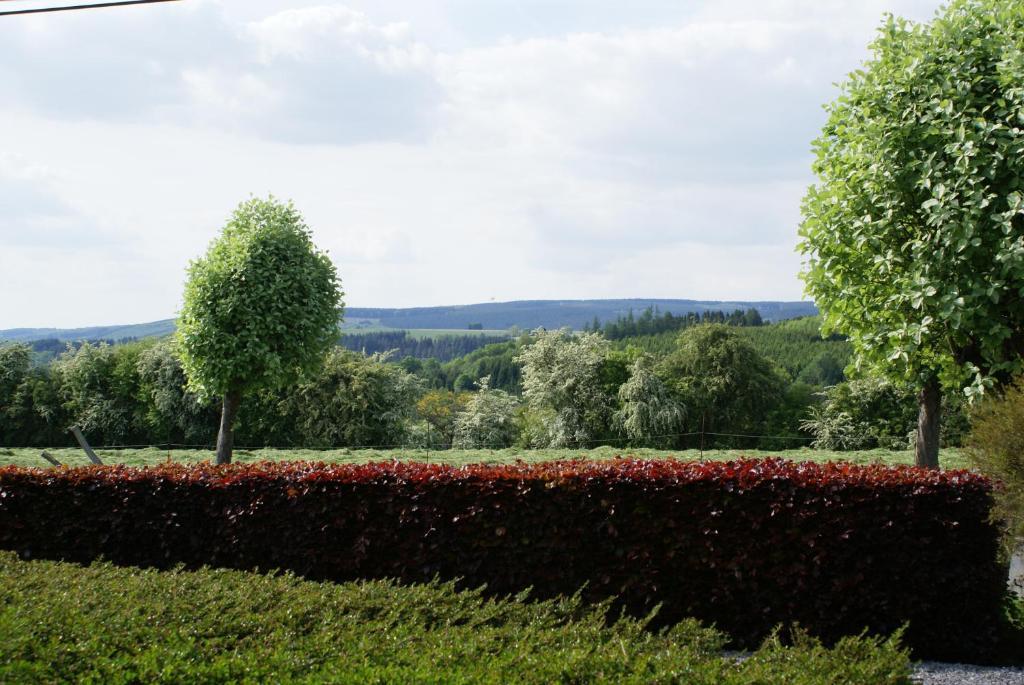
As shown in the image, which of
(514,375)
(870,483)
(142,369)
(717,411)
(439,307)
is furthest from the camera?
(439,307)

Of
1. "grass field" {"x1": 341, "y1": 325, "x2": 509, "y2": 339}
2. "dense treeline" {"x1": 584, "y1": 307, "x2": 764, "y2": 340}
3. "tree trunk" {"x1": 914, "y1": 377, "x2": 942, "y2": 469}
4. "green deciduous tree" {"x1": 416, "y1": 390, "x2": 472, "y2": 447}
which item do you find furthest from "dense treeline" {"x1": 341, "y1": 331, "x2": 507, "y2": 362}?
"tree trunk" {"x1": 914, "y1": 377, "x2": 942, "y2": 469}

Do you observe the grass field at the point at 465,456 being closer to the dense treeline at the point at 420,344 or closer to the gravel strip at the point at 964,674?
the gravel strip at the point at 964,674

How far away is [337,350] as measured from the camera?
1854 inches

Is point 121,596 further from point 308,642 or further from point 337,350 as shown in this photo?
point 337,350

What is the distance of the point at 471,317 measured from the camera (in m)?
171

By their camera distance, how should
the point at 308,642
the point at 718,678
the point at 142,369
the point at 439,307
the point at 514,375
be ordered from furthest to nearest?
the point at 439,307 → the point at 514,375 → the point at 142,369 → the point at 308,642 → the point at 718,678

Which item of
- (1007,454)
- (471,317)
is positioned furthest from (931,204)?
(471,317)

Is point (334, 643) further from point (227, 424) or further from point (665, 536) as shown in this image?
point (227, 424)

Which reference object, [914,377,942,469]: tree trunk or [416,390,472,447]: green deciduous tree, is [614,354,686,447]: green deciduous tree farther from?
[914,377,942,469]: tree trunk

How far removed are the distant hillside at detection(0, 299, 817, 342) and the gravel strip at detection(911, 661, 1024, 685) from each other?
424 feet

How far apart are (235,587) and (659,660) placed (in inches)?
141

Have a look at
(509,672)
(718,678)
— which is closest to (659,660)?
(718,678)

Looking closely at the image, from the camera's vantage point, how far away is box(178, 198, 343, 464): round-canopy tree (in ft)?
60.3

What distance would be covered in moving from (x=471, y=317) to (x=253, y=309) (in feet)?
500
